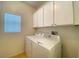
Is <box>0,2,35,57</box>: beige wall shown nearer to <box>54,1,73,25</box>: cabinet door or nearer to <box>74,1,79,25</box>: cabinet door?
<box>54,1,73,25</box>: cabinet door

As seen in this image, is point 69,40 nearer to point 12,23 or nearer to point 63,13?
point 63,13

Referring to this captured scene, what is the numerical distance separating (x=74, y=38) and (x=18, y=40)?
2.33m

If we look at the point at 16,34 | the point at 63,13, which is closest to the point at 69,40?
the point at 63,13

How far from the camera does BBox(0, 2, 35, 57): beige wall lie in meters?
2.67

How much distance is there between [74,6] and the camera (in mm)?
1359

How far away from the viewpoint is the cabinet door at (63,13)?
1.43 meters

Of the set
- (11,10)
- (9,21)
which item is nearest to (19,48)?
(9,21)

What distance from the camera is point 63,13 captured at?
62.2 inches

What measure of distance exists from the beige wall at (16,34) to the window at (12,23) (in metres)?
0.15

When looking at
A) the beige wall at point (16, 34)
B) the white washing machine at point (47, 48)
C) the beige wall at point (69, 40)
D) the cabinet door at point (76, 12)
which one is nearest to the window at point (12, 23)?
the beige wall at point (16, 34)

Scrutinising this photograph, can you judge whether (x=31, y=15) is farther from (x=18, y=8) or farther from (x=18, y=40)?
A: (x=18, y=40)

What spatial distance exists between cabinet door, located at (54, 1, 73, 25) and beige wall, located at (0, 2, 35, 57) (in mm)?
1917

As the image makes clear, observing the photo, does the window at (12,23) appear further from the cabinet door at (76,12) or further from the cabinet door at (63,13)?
the cabinet door at (76,12)

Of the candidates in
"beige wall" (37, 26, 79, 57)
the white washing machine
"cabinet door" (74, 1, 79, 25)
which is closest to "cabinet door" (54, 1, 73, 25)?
"cabinet door" (74, 1, 79, 25)
